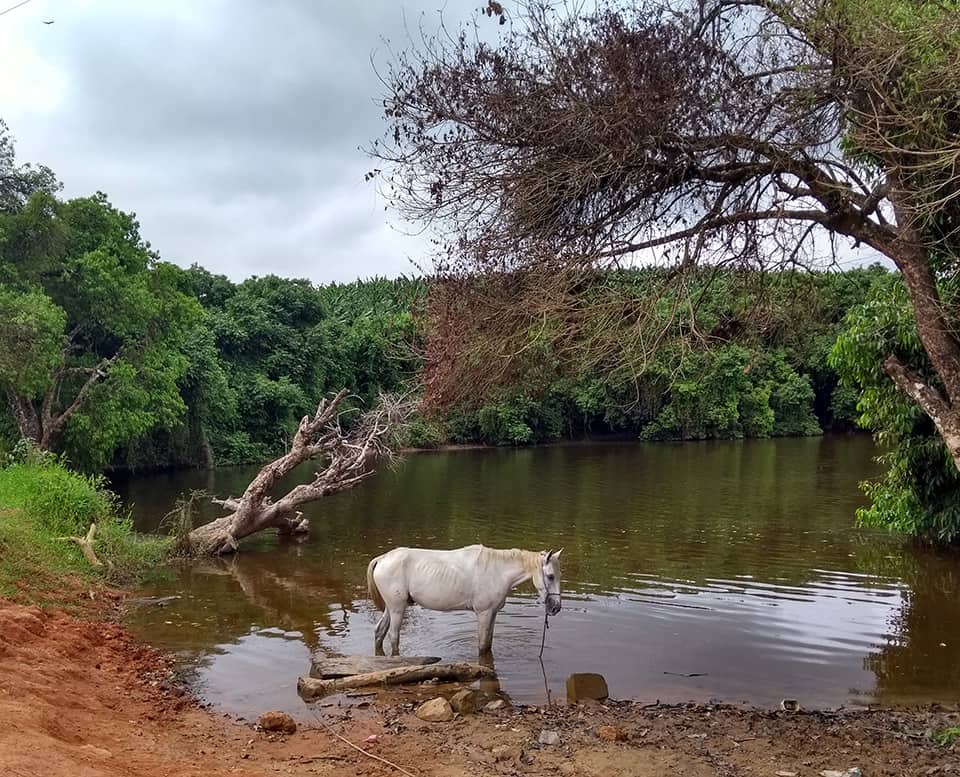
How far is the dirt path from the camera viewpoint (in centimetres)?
645

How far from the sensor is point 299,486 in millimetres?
20453

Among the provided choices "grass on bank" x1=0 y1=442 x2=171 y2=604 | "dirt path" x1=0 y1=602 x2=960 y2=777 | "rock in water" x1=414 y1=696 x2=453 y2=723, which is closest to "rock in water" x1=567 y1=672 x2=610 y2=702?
"dirt path" x1=0 y1=602 x2=960 y2=777

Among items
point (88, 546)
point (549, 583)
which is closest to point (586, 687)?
point (549, 583)

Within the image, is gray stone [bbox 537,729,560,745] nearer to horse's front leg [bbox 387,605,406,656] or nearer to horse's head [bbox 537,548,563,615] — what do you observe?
horse's head [bbox 537,548,563,615]

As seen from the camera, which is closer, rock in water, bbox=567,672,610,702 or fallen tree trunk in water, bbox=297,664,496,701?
fallen tree trunk in water, bbox=297,664,496,701

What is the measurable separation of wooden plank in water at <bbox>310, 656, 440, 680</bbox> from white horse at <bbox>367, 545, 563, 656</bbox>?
33.9 inches

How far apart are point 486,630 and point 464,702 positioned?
7.03 ft

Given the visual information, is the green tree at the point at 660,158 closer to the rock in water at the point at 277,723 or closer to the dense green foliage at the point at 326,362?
the dense green foliage at the point at 326,362

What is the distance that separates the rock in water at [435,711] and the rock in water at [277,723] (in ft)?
4.15

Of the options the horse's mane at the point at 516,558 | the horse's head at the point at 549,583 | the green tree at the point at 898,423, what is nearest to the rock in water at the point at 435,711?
the horse's head at the point at 549,583

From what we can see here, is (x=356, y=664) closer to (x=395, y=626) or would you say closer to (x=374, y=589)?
(x=395, y=626)

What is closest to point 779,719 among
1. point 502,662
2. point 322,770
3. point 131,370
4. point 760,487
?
A: point 502,662

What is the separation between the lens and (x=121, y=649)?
34.5 ft

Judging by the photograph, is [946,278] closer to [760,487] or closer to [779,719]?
[779,719]
